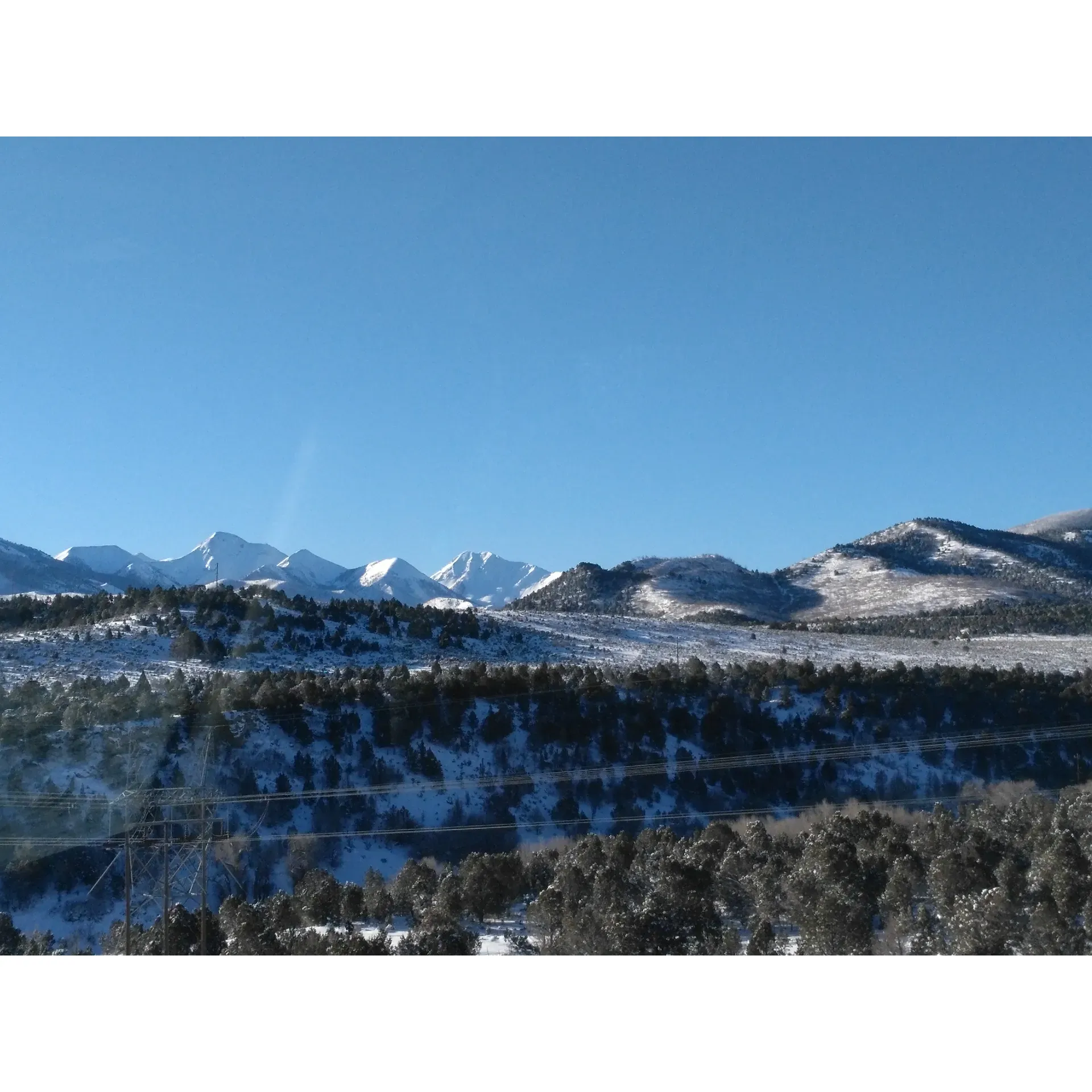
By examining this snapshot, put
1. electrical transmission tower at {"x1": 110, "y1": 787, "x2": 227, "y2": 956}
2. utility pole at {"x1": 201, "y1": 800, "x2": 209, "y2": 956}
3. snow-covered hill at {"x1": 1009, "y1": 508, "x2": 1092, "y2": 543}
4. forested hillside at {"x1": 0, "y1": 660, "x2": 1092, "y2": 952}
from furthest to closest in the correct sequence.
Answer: snow-covered hill at {"x1": 1009, "y1": 508, "x2": 1092, "y2": 543} < forested hillside at {"x1": 0, "y1": 660, "x2": 1092, "y2": 952} < utility pole at {"x1": 201, "y1": 800, "x2": 209, "y2": 956} < electrical transmission tower at {"x1": 110, "y1": 787, "x2": 227, "y2": 956}

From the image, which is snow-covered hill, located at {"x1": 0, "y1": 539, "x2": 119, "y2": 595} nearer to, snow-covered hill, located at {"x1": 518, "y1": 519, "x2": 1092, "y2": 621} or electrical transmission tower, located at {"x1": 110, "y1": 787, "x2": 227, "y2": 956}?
snow-covered hill, located at {"x1": 518, "y1": 519, "x2": 1092, "y2": 621}

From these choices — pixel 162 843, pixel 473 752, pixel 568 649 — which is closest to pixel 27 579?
pixel 568 649

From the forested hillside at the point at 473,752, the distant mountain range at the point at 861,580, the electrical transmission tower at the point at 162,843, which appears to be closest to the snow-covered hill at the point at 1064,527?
the distant mountain range at the point at 861,580

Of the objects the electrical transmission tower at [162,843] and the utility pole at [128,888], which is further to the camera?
the electrical transmission tower at [162,843]

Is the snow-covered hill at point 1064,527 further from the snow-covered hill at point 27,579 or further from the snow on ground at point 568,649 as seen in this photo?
the snow-covered hill at point 27,579

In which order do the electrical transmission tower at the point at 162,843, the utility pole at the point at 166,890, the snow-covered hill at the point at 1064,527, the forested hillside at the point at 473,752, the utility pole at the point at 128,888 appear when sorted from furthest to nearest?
the snow-covered hill at the point at 1064,527
the forested hillside at the point at 473,752
the utility pole at the point at 166,890
the electrical transmission tower at the point at 162,843
the utility pole at the point at 128,888

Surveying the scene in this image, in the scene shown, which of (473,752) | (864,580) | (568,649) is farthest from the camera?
(864,580)

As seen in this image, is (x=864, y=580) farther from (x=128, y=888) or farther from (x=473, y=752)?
(x=128, y=888)

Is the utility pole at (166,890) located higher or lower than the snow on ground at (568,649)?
lower

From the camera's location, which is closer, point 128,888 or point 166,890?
point 128,888

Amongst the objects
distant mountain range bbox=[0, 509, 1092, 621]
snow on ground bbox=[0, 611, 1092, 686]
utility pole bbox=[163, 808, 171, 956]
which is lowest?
utility pole bbox=[163, 808, 171, 956]

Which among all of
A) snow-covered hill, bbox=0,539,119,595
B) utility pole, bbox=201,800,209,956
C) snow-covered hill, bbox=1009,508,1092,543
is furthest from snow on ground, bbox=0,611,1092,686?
snow-covered hill, bbox=0,539,119,595

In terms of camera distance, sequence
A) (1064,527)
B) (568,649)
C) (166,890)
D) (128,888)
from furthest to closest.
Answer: (1064,527)
(568,649)
(166,890)
(128,888)
